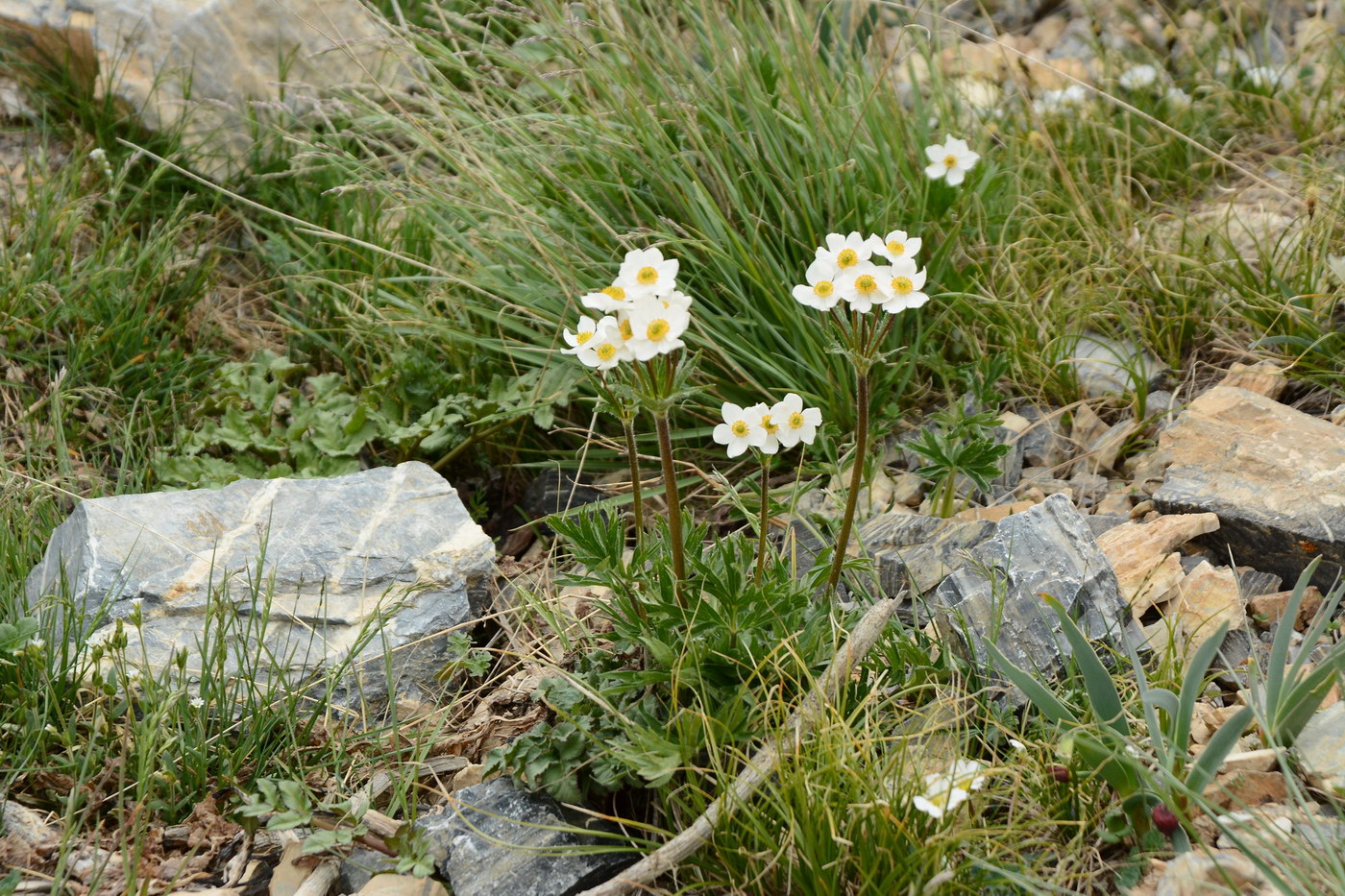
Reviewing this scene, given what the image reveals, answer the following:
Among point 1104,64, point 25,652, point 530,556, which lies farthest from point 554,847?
point 1104,64

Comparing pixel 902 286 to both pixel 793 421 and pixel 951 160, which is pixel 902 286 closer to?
pixel 793 421

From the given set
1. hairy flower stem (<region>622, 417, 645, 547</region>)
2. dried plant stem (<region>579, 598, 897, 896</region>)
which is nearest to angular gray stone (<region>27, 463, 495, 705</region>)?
hairy flower stem (<region>622, 417, 645, 547</region>)

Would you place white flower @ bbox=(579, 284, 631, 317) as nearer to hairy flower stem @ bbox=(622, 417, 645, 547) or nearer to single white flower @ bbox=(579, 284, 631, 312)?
single white flower @ bbox=(579, 284, 631, 312)

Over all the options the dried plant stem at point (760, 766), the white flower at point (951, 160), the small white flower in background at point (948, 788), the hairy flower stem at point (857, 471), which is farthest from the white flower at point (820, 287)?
the white flower at point (951, 160)

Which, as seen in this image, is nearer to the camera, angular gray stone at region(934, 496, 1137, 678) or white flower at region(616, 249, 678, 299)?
white flower at region(616, 249, 678, 299)

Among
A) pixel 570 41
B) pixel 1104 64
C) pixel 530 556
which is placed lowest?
pixel 530 556

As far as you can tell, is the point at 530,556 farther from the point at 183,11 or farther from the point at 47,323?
the point at 183,11

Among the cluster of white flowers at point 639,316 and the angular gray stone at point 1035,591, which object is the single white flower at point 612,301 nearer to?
the cluster of white flowers at point 639,316
